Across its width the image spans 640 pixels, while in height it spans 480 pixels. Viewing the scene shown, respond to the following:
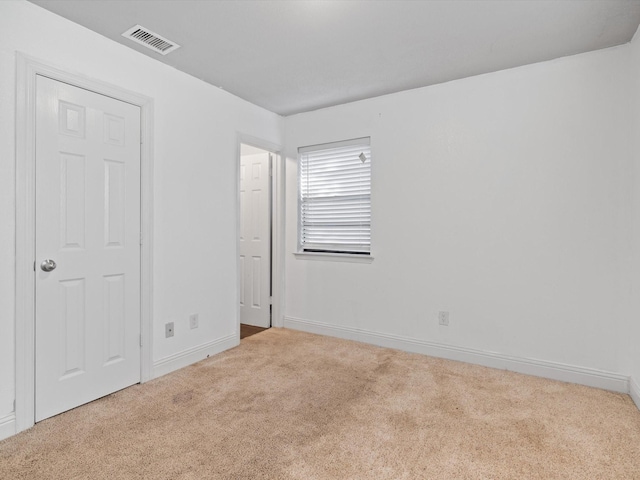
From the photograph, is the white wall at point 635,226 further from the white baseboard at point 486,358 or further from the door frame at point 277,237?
the door frame at point 277,237

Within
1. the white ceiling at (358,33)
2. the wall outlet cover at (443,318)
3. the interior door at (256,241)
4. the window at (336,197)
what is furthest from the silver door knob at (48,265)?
the wall outlet cover at (443,318)

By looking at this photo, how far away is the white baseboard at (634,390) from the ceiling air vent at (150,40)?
3946 millimetres

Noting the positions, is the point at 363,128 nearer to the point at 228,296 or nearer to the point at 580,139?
the point at 580,139

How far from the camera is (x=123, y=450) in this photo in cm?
195

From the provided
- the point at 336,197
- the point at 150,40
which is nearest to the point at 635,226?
the point at 336,197

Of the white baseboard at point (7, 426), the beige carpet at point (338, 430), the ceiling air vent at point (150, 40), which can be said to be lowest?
the beige carpet at point (338, 430)

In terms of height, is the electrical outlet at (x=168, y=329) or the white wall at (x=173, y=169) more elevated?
the white wall at (x=173, y=169)

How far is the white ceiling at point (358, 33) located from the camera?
2193 mm

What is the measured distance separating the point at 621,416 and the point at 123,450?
2950 mm

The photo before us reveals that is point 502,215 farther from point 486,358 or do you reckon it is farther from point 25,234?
point 25,234

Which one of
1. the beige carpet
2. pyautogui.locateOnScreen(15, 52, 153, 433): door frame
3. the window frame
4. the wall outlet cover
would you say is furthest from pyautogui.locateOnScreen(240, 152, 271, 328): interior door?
pyautogui.locateOnScreen(15, 52, 153, 433): door frame

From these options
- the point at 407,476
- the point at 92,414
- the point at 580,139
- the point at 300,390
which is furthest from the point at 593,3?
the point at 92,414

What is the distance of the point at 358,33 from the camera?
2.49 meters

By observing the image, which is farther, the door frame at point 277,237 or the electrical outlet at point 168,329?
the door frame at point 277,237
